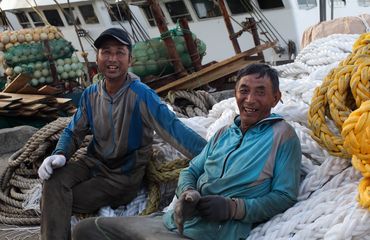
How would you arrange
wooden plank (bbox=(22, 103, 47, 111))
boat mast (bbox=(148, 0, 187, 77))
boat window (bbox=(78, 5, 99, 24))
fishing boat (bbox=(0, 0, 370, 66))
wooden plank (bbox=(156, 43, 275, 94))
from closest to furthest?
wooden plank (bbox=(156, 43, 275, 94)) < boat mast (bbox=(148, 0, 187, 77)) < wooden plank (bbox=(22, 103, 47, 111)) < fishing boat (bbox=(0, 0, 370, 66)) < boat window (bbox=(78, 5, 99, 24))

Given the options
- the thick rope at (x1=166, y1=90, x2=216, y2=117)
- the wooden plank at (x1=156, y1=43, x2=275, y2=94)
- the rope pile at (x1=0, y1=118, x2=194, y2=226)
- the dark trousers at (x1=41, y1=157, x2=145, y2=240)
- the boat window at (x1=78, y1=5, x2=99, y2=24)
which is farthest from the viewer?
the boat window at (x1=78, y1=5, x2=99, y2=24)

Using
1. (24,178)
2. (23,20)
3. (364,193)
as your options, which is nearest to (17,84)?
(24,178)

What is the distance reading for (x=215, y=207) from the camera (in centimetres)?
205

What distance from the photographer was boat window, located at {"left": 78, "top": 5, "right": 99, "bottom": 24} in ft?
63.0

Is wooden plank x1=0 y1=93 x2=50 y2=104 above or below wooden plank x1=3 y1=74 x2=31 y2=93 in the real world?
below

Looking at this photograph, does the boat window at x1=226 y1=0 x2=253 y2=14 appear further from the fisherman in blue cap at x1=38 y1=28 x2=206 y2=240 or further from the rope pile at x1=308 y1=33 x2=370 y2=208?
the rope pile at x1=308 y1=33 x2=370 y2=208

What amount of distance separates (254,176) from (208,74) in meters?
5.24

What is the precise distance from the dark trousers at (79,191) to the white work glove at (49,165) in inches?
1.2

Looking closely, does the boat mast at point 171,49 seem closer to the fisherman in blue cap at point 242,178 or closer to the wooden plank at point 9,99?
the wooden plank at point 9,99

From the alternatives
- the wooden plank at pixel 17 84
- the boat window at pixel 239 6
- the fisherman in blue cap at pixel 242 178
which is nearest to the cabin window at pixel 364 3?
the boat window at pixel 239 6

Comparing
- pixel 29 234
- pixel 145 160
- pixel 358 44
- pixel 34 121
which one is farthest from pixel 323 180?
pixel 34 121

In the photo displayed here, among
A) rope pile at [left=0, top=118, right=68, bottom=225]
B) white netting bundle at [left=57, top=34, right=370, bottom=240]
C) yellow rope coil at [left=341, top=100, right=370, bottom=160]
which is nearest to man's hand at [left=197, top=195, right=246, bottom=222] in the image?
white netting bundle at [left=57, top=34, right=370, bottom=240]

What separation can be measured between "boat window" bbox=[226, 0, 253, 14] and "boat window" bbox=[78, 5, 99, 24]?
5412 millimetres

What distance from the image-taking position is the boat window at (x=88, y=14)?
63.0 feet
